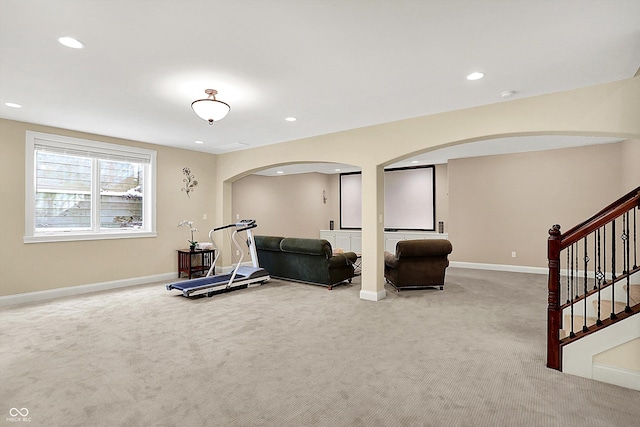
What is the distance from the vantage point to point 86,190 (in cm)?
568

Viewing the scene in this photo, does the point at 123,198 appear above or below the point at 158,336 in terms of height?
above

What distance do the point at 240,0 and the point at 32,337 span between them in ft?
12.7

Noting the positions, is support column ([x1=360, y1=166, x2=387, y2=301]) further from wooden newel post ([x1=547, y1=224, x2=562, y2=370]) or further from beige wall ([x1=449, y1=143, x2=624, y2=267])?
beige wall ([x1=449, y1=143, x2=624, y2=267])

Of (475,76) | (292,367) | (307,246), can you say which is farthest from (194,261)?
(475,76)

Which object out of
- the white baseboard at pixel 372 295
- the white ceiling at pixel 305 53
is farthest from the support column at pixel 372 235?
the white ceiling at pixel 305 53

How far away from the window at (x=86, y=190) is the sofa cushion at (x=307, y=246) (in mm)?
2544

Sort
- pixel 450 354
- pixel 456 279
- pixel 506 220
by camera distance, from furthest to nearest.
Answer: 1. pixel 506 220
2. pixel 456 279
3. pixel 450 354

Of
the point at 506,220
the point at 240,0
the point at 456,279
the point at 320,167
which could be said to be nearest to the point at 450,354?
the point at 240,0

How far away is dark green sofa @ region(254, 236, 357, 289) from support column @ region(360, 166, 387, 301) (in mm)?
760

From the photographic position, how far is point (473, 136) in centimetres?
420

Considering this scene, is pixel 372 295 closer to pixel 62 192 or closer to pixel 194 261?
pixel 194 261

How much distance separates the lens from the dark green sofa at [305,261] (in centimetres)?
580

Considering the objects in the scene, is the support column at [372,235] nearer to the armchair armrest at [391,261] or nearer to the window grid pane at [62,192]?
the armchair armrest at [391,261]

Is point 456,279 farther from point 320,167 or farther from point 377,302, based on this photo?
point 320,167
